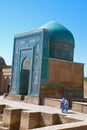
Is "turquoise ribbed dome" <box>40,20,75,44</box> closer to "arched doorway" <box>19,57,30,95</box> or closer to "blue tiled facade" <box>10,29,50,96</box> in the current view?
"blue tiled facade" <box>10,29,50,96</box>

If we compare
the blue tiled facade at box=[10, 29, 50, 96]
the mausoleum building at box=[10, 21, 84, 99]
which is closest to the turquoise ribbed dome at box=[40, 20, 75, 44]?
the mausoleum building at box=[10, 21, 84, 99]

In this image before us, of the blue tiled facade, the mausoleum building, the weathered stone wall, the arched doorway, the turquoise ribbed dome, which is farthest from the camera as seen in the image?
the turquoise ribbed dome

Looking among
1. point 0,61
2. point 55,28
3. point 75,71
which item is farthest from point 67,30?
point 0,61

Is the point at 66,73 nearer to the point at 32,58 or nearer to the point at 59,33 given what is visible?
the point at 32,58

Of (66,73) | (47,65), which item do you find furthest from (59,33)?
(47,65)

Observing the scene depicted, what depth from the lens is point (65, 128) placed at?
5.91 m

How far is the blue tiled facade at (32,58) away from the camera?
1381 cm

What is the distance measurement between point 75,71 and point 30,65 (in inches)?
122

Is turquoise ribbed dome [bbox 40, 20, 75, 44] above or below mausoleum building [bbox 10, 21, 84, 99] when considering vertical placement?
above

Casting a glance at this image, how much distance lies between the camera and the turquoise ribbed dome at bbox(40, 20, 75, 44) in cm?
1641

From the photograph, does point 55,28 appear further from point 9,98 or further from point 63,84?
point 9,98

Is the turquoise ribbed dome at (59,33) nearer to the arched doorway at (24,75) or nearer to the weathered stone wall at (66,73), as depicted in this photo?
the weathered stone wall at (66,73)

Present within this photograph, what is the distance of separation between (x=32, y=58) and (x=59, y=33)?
3196 millimetres

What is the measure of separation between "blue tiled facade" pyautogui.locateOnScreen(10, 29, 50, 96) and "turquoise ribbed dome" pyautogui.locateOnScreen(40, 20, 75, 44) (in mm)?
2011
